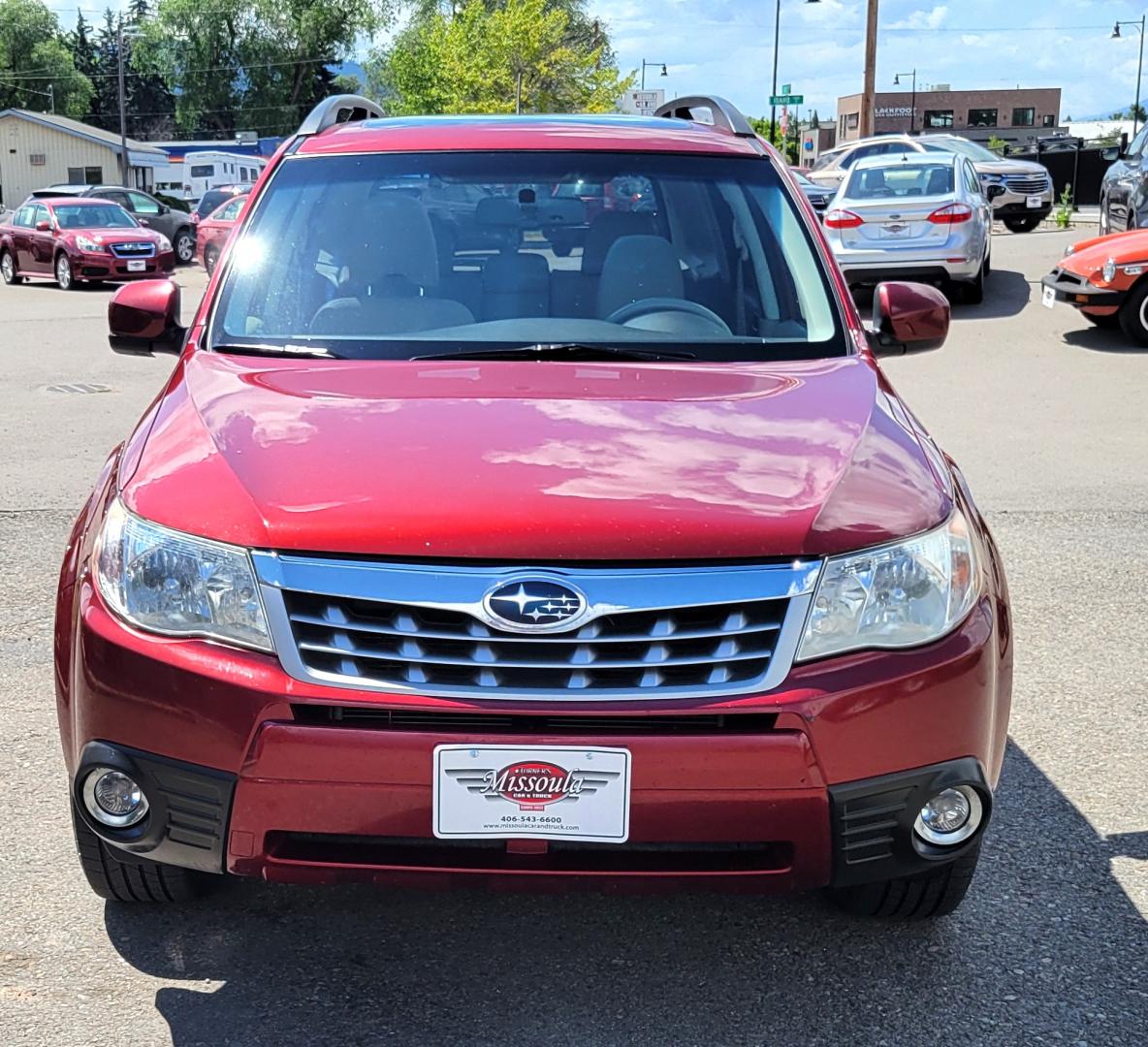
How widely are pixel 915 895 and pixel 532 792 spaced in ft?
3.45

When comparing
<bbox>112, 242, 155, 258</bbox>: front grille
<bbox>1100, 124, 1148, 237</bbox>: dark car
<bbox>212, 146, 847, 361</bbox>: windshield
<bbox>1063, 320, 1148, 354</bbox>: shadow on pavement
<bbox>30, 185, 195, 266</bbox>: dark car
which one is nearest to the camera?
<bbox>212, 146, 847, 361</bbox>: windshield

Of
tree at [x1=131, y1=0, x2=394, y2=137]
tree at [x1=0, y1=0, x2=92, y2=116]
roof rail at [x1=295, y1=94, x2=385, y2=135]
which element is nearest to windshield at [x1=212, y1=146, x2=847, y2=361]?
roof rail at [x1=295, y1=94, x2=385, y2=135]

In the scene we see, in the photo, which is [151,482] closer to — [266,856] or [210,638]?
[210,638]

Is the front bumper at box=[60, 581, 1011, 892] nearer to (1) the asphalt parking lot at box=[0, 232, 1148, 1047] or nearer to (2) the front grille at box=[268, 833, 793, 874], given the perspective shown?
(2) the front grille at box=[268, 833, 793, 874]

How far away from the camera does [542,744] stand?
8.26ft

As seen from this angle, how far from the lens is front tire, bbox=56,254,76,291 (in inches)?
975

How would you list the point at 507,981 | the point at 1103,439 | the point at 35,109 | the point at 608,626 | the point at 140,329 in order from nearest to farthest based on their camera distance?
the point at 608,626 < the point at 507,981 < the point at 140,329 < the point at 1103,439 < the point at 35,109

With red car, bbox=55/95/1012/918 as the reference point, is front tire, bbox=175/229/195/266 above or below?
below

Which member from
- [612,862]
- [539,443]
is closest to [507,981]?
[612,862]

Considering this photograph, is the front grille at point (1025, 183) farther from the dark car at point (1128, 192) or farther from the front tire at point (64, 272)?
the front tire at point (64, 272)

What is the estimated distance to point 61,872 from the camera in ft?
11.4

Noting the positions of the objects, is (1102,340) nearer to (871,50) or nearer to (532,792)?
(532,792)

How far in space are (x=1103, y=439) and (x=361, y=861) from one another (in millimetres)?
7939

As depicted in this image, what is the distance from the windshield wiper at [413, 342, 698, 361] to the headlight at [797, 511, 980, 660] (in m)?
1.01
